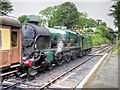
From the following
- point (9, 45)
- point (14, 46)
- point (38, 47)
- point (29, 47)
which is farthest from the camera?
point (38, 47)

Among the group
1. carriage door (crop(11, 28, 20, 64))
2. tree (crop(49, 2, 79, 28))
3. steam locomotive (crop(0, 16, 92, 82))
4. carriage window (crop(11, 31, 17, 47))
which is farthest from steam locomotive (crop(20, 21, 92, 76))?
tree (crop(49, 2, 79, 28))

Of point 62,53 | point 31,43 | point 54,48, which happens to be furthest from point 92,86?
point 62,53

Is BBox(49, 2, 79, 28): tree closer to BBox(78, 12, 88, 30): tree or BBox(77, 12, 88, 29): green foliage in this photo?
BBox(77, 12, 88, 29): green foliage

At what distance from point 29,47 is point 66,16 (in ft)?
169

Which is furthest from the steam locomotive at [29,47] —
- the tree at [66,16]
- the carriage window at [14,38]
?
the tree at [66,16]

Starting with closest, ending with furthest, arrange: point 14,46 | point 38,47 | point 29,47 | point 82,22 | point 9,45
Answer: point 9,45 → point 14,46 → point 29,47 → point 38,47 → point 82,22

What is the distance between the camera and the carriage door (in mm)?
10105

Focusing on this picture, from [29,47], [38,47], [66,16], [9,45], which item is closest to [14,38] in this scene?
[9,45]

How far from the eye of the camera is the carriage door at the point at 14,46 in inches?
398

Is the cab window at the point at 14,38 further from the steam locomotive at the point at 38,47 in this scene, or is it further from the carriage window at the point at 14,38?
the steam locomotive at the point at 38,47

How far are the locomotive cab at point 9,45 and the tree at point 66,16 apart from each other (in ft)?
171

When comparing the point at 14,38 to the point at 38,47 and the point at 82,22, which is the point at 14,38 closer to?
the point at 38,47

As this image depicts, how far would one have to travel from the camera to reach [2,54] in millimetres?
9180

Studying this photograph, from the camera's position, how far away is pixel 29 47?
13.8 meters
